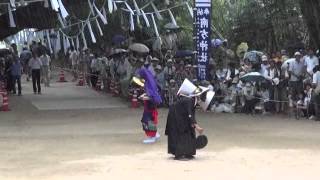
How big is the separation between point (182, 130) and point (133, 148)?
1.62m

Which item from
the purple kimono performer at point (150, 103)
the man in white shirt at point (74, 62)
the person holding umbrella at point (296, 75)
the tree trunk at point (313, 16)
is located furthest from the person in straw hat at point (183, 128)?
the man in white shirt at point (74, 62)

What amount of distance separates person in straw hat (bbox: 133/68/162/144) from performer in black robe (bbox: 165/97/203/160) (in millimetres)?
1507

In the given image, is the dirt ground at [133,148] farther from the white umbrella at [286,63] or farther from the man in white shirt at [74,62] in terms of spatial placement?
the man in white shirt at [74,62]

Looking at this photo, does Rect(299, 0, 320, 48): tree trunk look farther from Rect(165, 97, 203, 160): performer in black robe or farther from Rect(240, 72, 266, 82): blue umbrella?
Rect(165, 97, 203, 160): performer in black robe

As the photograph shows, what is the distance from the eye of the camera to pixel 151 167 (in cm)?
997

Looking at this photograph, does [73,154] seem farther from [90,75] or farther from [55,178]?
[90,75]

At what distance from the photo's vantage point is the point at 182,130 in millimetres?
10695

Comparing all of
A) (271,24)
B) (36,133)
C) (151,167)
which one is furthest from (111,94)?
(151,167)

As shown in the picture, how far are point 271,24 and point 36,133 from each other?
49.0ft

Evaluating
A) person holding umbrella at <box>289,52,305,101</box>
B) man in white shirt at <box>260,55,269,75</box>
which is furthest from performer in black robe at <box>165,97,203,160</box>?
man in white shirt at <box>260,55,269,75</box>

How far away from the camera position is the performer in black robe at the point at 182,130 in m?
10.6

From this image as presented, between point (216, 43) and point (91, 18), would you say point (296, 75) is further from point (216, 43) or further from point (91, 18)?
point (91, 18)

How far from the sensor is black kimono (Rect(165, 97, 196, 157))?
10617mm

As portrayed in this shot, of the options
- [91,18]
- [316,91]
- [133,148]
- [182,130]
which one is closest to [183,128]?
[182,130]
